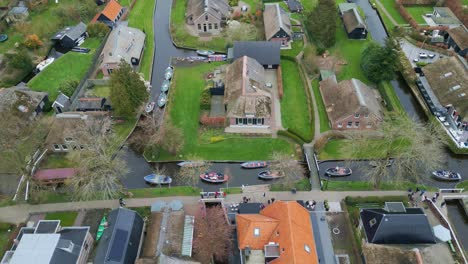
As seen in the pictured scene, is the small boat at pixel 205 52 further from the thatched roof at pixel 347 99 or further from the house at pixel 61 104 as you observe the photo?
the house at pixel 61 104

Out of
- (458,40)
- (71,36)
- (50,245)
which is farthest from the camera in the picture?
(71,36)

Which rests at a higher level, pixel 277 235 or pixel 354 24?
pixel 354 24

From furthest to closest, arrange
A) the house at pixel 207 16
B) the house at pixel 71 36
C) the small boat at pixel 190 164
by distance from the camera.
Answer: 1. the house at pixel 207 16
2. the house at pixel 71 36
3. the small boat at pixel 190 164

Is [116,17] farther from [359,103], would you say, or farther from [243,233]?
[243,233]

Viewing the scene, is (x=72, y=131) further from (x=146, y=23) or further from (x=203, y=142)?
(x=146, y=23)

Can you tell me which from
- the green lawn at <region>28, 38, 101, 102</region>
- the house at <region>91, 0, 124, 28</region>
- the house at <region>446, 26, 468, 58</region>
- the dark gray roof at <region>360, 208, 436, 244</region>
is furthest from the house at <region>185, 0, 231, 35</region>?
the dark gray roof at <region>360, 208, 436, 244</region>

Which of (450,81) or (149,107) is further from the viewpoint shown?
(149,107)

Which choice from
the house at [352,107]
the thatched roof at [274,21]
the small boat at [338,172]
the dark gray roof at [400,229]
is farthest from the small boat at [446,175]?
the thatched roof at [274,21]

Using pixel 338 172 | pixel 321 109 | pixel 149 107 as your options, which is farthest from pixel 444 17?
pixel 149 107
